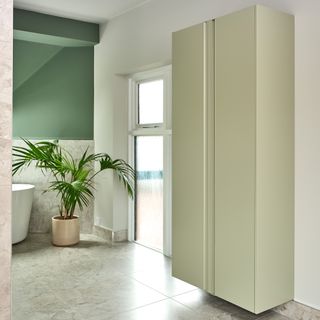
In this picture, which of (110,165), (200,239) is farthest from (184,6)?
(200,239)

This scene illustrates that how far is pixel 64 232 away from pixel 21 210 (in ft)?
1.95

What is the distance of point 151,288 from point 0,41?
2374 mm

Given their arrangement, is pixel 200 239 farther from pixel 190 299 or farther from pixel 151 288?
pixel 151 288

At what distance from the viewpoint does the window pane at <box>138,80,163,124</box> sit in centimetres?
418

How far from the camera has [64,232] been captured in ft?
14.2

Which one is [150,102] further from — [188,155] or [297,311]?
[297,311]

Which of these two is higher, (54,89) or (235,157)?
(54,89)

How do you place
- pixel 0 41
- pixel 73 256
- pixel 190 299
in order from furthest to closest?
pixel 73 256, pixel 190 299, pixel 0 41

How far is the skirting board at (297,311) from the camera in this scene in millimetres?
2473

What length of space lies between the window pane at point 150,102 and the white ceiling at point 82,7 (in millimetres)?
858

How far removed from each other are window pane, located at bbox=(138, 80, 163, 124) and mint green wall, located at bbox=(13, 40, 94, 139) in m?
0.82

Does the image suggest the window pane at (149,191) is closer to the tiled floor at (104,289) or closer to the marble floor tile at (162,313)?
the tiled floor at (104,289)

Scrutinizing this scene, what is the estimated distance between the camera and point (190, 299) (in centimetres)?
287

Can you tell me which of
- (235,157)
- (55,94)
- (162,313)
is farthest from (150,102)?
(162,313)
